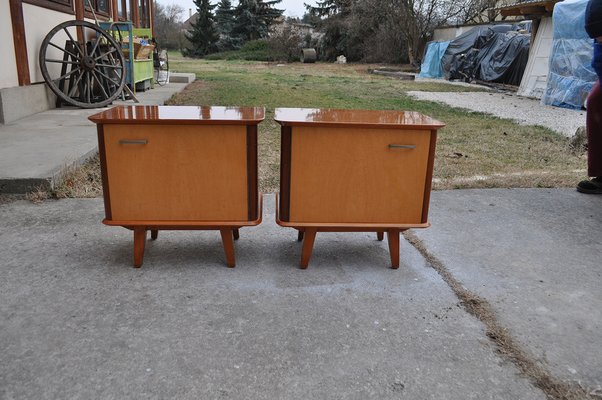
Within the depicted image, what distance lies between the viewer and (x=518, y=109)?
9984mm

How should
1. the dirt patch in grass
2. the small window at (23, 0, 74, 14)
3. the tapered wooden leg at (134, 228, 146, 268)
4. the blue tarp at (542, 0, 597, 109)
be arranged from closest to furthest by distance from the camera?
the dirt patch in grass → the tapered wooden leg at (134, 228, 146, 268) → the small window at (23, 0, 74, 14) → the blue tarp at (542, 0, 597, 109)

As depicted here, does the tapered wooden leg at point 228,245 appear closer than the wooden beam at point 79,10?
Yes

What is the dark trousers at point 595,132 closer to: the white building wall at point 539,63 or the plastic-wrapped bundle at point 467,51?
the white building wall at point 539,63

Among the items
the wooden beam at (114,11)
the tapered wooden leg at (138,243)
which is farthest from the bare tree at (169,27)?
the tapered wooden leg at (138,243)

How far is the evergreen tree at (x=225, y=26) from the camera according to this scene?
3834 centimetres

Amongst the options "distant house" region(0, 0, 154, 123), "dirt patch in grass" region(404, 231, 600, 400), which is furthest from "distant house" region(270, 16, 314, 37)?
"dirt patch in grass" region(404, 231, 600, 400)

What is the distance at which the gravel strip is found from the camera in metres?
8.07

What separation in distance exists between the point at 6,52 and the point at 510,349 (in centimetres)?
624

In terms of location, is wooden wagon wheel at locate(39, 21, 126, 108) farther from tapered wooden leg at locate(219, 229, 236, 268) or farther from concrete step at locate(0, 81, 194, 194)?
tapered wooden leg at locate(219, 229, 236, 268)

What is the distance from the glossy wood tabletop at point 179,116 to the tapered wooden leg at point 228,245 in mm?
571

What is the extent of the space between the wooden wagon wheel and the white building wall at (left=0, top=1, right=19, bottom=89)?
493 mm

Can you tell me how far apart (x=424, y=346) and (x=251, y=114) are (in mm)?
1391

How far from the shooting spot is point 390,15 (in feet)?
84.6

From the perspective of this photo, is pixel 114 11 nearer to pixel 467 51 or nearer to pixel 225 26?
pixel 467 51
